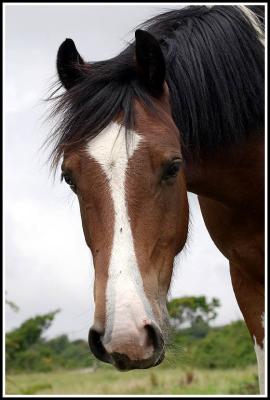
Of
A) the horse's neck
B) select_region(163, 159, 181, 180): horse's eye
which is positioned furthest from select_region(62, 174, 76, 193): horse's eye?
the horse's neck

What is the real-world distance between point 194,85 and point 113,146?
0.82 metres

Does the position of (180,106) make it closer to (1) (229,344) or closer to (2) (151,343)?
(2) (151,343)

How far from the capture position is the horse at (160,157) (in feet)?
9.66

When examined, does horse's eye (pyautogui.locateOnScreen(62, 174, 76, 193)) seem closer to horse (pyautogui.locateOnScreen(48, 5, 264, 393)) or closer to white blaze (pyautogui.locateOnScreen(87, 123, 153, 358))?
horse (pyautogui.locateOnScreen(48, 5, 264, 393))

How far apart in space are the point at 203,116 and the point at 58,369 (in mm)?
13265

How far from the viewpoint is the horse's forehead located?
3.23 metres

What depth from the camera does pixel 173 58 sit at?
12.9ft

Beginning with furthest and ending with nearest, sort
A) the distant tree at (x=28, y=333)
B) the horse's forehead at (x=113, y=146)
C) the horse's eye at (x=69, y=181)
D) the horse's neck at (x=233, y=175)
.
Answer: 1. the distant tree at (x=28, y=333)
2. the horse's neck at (x=233, y=175)
3. the horse's eye at (x=69, y=181)
4. the horse's forehead at (x=113, y=146)

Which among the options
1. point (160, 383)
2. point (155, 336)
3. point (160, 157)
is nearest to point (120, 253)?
point (155, 336)

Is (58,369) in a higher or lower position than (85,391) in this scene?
lower

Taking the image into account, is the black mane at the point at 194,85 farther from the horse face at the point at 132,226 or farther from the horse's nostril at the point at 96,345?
the horse's nostril at the point at 96,345

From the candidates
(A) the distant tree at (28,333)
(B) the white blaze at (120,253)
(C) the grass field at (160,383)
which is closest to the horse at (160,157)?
(B) the white blaze at (120,253)

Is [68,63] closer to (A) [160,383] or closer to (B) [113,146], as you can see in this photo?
(B) [113,146]

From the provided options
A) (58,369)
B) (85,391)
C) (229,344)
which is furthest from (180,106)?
(58,369)
